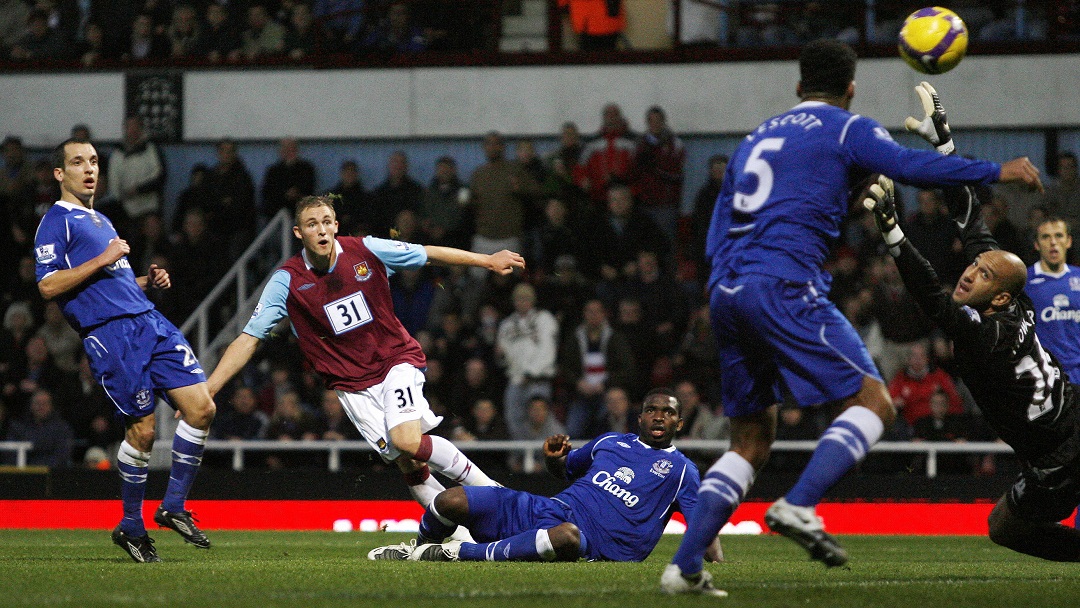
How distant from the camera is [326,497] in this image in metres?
14.1

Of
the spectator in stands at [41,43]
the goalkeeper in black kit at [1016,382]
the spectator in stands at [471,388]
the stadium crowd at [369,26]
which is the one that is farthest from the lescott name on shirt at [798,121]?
the spectator in stands at [41,43]

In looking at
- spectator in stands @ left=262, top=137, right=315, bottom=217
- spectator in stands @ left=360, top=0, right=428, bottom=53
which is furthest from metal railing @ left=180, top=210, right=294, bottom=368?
spectator in stands @ left=360, top=0, right=428, bottom=53

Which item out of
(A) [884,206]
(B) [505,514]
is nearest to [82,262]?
(B) [505,514]

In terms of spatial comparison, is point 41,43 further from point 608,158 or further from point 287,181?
point 608,158

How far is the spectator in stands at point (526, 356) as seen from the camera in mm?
14508

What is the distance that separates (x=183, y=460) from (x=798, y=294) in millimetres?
4229

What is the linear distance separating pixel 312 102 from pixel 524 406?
5.92 meters

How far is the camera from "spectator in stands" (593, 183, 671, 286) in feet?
50.7

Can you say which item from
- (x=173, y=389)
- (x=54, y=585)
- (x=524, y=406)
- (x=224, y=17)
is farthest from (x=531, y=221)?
(x=54, y=585)

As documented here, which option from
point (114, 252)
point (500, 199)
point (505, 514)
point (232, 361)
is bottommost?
point (505, 514)

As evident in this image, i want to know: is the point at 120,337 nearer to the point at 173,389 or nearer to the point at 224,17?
the point at 173,389

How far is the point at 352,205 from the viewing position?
16094 millimetres

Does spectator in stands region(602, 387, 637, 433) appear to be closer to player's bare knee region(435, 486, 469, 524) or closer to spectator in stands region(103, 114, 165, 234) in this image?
player's bare knee region(435, 486, 469, 524)

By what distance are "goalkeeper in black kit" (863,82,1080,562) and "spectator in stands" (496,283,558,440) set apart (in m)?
7.44
